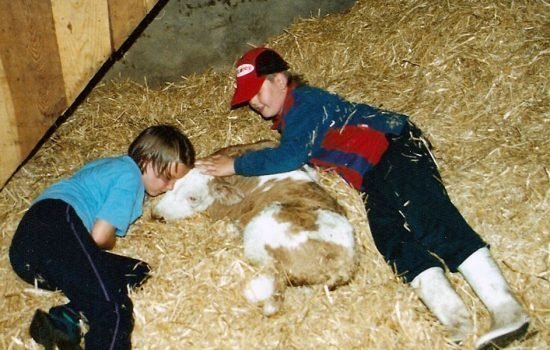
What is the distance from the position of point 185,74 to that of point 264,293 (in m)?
3.56

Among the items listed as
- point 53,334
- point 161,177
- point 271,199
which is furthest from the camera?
point 271,199

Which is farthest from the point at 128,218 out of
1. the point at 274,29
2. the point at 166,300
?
the point at 274,29

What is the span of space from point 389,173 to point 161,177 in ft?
5.78

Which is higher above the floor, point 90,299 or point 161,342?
point 90,299

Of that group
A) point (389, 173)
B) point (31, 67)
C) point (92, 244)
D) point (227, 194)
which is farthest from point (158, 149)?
point (389, 173)

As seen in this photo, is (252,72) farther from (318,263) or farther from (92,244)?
(92,244)

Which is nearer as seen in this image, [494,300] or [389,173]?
[494,300]

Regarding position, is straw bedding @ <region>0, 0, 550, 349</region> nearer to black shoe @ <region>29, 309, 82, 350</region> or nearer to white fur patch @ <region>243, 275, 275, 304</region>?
white fur patch @ <region>243, 275, 275, 304</region>

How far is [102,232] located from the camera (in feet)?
11.3

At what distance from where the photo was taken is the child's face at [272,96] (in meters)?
4.29

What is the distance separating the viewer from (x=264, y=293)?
3.47 m

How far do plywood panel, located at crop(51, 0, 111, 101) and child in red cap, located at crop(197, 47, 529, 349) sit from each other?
1.10 meters

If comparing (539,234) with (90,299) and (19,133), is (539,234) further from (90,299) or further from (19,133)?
(19,133)

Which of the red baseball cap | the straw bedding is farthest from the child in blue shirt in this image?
the red baseball cap
